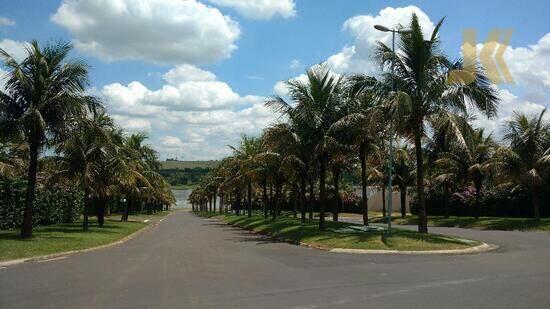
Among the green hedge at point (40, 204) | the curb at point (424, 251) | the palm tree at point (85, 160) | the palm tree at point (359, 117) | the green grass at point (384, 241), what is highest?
the palm tree at point (359, 117)

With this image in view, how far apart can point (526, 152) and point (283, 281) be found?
28927mm

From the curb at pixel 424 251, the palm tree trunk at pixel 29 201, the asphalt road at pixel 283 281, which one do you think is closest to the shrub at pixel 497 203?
the curb at pixel 424 251

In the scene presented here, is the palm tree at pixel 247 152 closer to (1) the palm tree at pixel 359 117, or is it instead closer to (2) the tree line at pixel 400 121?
(2) the tree line at pixel 400 121

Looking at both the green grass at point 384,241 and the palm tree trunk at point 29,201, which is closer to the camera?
the green grass at point 384,241

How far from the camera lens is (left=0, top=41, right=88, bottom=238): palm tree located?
2138cm

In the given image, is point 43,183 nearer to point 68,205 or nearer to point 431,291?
point 68,205

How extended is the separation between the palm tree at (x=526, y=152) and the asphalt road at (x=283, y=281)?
18.6 m

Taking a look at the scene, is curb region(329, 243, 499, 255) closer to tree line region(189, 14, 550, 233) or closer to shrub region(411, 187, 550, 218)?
tree line region(189, 14, 550, 233)

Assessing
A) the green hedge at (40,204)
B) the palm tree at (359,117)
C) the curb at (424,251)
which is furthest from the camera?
the green hedge at (40,204)

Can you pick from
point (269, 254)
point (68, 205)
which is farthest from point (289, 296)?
point (68, 205)

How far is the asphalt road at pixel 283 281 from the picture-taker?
9.20 meters

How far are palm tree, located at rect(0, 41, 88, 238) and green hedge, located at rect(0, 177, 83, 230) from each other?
6.69 metres

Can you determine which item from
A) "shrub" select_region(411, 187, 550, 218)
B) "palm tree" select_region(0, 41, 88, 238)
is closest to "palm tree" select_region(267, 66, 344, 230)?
"palm tree" select_region(0, 41, 88, 238)

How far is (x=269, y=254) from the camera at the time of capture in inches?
720
